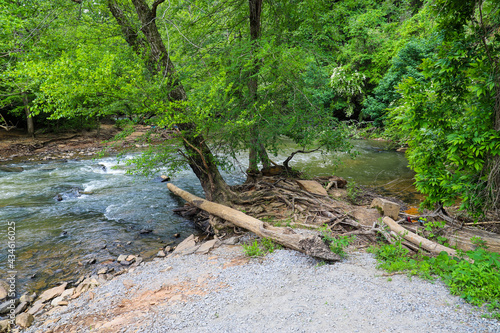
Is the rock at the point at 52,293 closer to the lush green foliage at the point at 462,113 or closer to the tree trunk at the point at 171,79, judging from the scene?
A: the tree trunk at the point at 171,79

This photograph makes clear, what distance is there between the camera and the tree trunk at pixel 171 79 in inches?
271

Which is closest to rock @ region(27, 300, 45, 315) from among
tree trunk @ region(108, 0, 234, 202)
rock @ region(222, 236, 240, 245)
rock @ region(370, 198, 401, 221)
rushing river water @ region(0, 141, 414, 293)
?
rushing river water @ region(0, 141, 414, 293)

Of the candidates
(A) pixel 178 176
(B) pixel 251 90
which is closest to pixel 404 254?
(B) pixel 251 90

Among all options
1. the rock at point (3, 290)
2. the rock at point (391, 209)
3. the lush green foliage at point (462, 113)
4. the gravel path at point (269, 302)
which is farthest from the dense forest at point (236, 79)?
the rock at point (3, 290)

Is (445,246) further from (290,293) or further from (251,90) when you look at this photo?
(251,90)

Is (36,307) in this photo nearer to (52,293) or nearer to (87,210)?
(52,293)

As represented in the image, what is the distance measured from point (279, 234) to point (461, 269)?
307 cm

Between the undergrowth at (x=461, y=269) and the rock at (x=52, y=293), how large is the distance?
627 cm

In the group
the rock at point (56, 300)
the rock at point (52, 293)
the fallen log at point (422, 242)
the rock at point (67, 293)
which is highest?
the fallen log at point (422, 242)

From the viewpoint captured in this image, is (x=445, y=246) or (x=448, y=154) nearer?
(x=448, y=154)

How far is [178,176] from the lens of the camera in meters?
13.9

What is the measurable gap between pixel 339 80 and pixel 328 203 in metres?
16.3

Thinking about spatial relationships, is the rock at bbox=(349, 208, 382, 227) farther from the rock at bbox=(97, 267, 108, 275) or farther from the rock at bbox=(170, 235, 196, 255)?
the rock at bbox=(97, 267, 108, 275)

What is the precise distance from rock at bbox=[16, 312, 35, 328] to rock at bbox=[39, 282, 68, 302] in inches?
25.4
